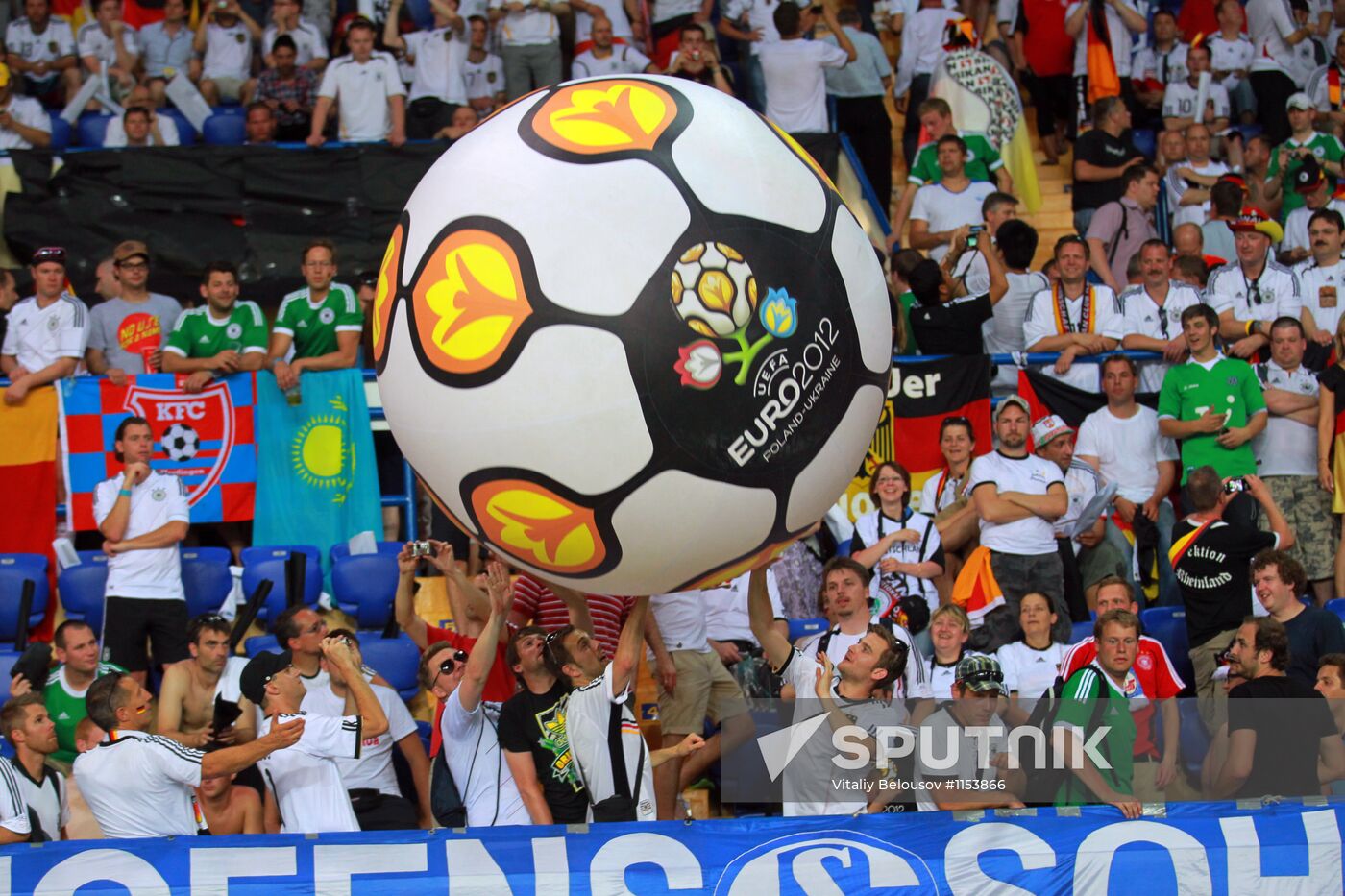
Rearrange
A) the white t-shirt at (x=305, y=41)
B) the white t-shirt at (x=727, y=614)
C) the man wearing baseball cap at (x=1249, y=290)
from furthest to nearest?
the white t-shirt at (x=305, y=41) → the man wearing baseball cap at (x=1249, y=290) → the white t-shirt at (x=727, y=614)

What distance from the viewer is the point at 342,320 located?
10219 millimetres

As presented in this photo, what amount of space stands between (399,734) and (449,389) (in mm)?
3195

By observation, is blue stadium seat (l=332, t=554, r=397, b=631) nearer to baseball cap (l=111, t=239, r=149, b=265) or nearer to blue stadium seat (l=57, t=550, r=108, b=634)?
blue stadium seat (l=57, t=550, r=108, b=634)

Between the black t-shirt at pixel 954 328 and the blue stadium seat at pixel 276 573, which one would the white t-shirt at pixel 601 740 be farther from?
the black t-shirt at pixel 954 328

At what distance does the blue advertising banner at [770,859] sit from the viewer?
6254mm

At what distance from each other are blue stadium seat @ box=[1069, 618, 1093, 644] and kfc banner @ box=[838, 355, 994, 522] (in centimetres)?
158

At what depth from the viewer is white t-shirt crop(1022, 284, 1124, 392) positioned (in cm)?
1055

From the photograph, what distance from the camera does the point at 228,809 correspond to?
7.10 metres

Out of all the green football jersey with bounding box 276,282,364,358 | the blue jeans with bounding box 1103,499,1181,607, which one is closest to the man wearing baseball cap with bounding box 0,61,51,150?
the green football jersey with bounding box 276,282,364,358

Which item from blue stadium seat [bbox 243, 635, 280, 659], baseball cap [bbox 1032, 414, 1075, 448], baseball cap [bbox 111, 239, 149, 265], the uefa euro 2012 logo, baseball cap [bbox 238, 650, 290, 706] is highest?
baseball cap [bbox 111, 239, 149, 265]

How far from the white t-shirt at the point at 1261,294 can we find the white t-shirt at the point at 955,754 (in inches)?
187

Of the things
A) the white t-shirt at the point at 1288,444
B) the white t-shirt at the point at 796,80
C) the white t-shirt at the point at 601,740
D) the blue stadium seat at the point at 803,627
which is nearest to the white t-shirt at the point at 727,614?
the blue stadium seat at the point at 803,627

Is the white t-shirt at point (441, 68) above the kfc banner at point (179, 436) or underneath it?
above

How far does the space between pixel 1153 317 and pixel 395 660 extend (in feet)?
17.0
